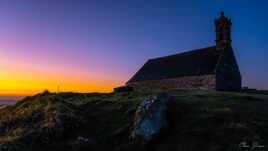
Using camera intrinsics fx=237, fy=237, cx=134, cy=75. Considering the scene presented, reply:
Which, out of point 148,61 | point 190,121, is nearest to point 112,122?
point 190,121

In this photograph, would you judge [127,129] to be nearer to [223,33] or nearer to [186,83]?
[186,83]

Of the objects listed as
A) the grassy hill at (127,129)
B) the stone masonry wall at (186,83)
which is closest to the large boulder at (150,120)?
the grassy hill at (127,129)

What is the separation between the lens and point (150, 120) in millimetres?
13914

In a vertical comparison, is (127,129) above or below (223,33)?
below

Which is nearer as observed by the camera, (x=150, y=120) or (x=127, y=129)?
A: (x=150, y=120)

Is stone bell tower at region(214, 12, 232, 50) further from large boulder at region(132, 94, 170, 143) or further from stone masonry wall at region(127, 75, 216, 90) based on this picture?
large boulder at region(132, 94, 170, 143)

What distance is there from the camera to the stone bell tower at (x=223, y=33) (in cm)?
4016

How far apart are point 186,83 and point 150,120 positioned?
2671cm

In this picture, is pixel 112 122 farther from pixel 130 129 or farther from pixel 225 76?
pixel 225 76

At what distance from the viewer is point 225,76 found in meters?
38.5

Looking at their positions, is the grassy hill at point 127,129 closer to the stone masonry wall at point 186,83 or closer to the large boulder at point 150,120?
the large boulder at point 150,120

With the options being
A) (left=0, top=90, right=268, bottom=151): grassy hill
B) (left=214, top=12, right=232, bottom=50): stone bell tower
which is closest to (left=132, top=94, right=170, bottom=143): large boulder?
(left=0, top=90, right=268, bottom=151): grassy hill

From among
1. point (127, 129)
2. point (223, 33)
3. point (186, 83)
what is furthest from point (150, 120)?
point (223, 33)

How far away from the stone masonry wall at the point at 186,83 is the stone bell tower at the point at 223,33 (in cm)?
698
